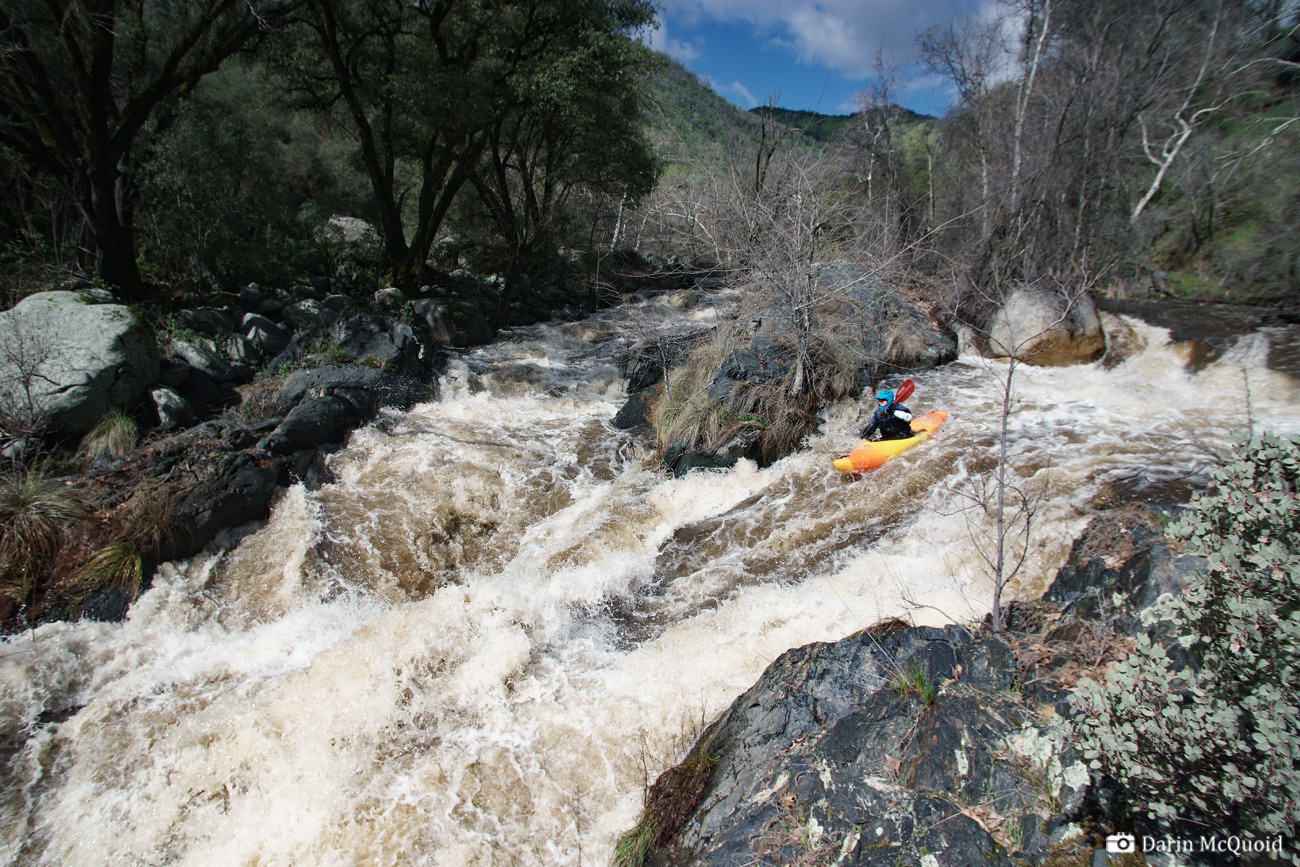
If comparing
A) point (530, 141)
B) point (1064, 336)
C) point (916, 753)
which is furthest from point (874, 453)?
point (530, 141)

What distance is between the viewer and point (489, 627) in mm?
4398

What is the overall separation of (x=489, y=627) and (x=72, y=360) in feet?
17.5

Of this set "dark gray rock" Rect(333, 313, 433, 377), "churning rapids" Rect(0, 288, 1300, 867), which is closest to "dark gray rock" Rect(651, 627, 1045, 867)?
"churning rapids" Rect(0, 288, 1300, 867)

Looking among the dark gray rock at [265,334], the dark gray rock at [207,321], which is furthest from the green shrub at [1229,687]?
the dark gray rock at [207,321]

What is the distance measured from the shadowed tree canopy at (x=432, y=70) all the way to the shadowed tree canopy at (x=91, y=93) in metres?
2.29

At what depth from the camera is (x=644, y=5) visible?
13.4 meters

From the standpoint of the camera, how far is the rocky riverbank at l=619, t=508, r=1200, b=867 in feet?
6.82

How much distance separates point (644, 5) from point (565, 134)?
11.5 feet

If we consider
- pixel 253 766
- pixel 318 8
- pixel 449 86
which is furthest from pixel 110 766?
pixel 318 8

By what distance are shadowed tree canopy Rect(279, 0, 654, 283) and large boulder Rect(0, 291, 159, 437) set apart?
6.45m

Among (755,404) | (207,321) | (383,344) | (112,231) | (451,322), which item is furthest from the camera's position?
(451,322)

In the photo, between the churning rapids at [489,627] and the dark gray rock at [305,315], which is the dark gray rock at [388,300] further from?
the churning rapids at [489,627]

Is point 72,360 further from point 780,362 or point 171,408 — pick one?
point 780,362

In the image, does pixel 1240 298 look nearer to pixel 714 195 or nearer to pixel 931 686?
pixel 714 195
